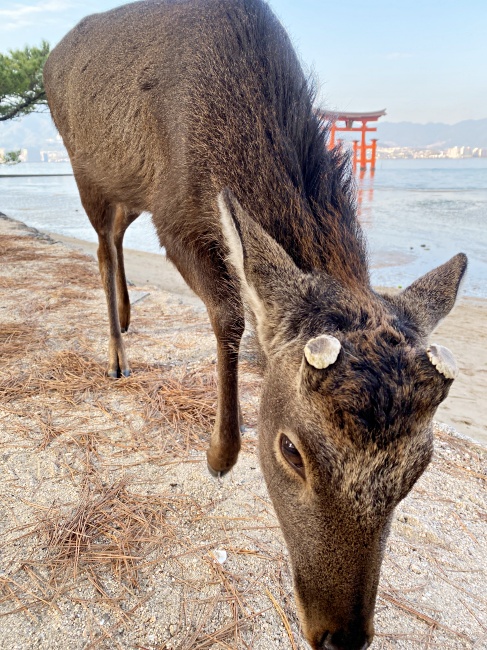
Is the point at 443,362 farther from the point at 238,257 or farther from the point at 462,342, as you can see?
the point at 462,342

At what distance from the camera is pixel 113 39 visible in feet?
12.1

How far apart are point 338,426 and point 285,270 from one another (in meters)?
0.64

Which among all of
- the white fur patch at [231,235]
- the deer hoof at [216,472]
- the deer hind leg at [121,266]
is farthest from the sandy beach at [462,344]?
the deer hoof at [216,472]

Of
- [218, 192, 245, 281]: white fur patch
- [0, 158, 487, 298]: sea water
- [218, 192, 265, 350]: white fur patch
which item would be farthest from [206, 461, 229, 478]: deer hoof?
[0, 158, 487, 298]: sea water

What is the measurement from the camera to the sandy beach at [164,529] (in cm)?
201

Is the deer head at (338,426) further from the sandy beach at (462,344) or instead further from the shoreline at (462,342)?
the sandy beach at (462,344)

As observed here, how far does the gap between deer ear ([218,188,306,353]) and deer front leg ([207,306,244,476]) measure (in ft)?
2.86

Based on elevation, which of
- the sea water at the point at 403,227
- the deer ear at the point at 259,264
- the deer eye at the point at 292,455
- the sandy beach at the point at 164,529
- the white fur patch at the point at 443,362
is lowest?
the sea water at the point at 403,227

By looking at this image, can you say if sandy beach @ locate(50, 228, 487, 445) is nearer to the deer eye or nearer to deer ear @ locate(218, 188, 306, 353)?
deer ear @ locate(218, 188, 306, 353)

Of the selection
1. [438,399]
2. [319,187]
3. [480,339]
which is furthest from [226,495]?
[480,339]

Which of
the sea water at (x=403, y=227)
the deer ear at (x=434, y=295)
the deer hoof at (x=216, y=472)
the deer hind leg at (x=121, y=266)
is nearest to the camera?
the deer ear at (x=434, y=295)

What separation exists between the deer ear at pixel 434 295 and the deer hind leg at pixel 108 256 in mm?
2966

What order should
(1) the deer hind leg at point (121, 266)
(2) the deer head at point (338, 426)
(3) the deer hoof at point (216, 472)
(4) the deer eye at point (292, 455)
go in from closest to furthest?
(2) the deer head at point (338, 426) < (4) the deer eye at point (292, 455) < (3) the deer hoof at point (216, 472) < (1) the deer hind leg at point (121, 266)

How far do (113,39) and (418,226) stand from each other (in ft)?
48.4
